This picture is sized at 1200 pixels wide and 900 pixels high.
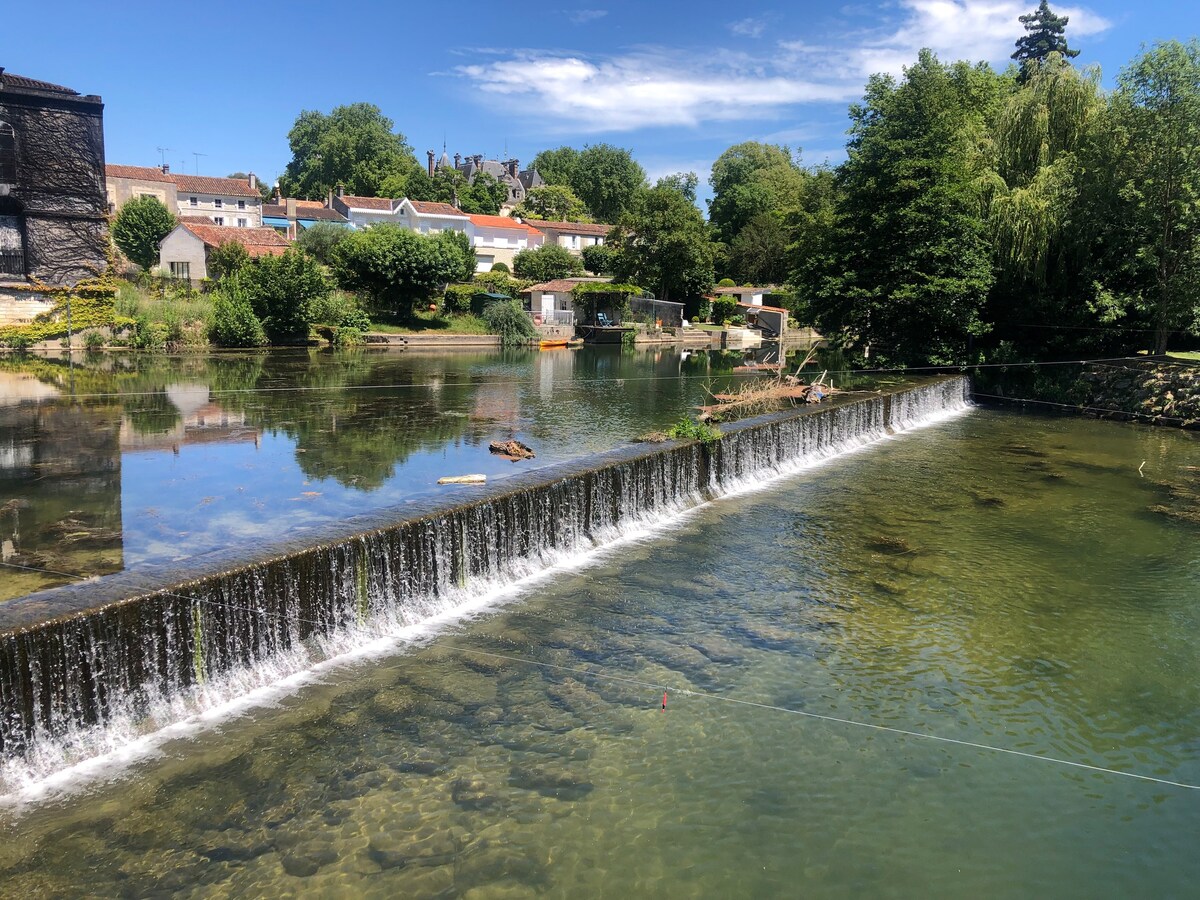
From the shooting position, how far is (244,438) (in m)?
16.0

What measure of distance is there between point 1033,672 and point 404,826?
19.2 feet

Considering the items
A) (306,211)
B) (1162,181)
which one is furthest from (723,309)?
(306,211)

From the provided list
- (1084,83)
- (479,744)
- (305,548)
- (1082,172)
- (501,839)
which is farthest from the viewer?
(1084,83)

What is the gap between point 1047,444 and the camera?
62.3ft

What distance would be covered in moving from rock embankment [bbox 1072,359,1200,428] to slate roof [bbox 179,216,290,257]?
3870cm

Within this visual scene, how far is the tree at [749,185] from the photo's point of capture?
75.6 meters

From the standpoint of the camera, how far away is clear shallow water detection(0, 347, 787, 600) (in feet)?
32.9

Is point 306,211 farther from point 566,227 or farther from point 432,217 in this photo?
point 566,227

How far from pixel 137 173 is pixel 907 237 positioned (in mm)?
55751

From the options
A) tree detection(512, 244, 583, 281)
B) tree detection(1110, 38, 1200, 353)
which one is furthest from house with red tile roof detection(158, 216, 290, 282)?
tree detection(1110, 38, 1200, 353)

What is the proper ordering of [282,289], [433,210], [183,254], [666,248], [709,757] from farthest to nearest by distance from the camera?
[433,210], [666,248], [183,254], [282,289], [709,757]

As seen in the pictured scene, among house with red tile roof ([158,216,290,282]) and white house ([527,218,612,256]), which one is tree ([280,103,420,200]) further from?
house with red tile roof ([158,216,290,282])

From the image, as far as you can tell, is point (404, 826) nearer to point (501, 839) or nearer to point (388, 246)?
point (501, 839)

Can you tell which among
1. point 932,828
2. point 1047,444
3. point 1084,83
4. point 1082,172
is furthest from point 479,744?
point 1084,83
